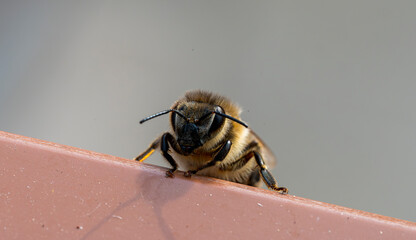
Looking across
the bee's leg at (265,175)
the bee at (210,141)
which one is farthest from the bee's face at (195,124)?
the bee's leg at (265,175)

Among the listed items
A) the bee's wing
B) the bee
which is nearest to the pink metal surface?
the bee

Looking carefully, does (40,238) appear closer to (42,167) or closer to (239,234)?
(42,167)

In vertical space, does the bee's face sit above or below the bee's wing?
above

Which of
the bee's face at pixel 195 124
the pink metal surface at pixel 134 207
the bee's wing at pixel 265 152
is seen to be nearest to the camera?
the pink metal surface at pixel 134 207

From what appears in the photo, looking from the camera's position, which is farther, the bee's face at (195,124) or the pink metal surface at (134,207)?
the bee's face at (195,124)

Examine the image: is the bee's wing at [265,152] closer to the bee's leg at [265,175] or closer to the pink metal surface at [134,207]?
the bee's leg at [265,175]

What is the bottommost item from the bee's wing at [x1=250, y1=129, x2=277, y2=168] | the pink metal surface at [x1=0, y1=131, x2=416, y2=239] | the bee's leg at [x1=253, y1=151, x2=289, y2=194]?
the bee's wing at [x1=250, y1=129, x2=277, y2=168]

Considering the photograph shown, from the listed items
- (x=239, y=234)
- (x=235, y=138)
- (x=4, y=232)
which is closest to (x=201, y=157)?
(x=235, y=138)

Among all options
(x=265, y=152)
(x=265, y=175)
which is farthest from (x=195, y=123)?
(x=265, y=152)

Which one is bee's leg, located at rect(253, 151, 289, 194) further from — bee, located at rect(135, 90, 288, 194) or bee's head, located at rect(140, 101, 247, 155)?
bee's head, located at rect(140, 101, 247, 155)
